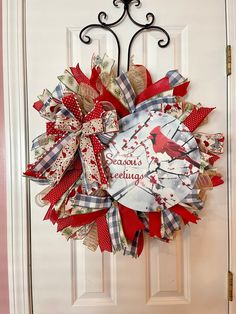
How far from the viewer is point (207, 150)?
829 mm

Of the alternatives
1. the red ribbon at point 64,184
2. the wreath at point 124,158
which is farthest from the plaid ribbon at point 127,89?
the red ribbon at point 64,184

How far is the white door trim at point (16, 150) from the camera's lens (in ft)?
2.91

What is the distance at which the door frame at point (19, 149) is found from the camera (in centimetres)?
88

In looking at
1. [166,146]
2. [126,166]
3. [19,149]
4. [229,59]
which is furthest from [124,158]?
[229,59]

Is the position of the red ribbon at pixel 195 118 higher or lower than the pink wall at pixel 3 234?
higher

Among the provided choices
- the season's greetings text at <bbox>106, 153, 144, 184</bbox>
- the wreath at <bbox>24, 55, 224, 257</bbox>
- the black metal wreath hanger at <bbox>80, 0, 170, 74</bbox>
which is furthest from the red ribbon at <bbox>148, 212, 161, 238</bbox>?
the black metal wreath hanger at <bbox>80, 0, 170, 74</bbox>

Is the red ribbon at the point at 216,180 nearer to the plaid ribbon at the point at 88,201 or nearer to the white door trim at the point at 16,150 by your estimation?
the plaid ribbon at the point at 88,201

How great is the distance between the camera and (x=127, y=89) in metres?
0.80

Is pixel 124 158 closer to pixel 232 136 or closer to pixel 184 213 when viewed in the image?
pixel 184 213

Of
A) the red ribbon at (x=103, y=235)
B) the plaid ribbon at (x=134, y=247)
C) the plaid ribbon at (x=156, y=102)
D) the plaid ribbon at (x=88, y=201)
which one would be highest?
the plaid ribbon at (x=156, y=102)

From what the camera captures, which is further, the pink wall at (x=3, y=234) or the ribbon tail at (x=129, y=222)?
the pink wall at (x=3, y=234)

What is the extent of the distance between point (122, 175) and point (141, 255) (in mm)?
304

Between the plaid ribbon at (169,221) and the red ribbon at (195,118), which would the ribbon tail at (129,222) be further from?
the red ribbon at (195,118)

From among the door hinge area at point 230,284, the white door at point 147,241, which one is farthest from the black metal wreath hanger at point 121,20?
the door hinge area at point 230,284
